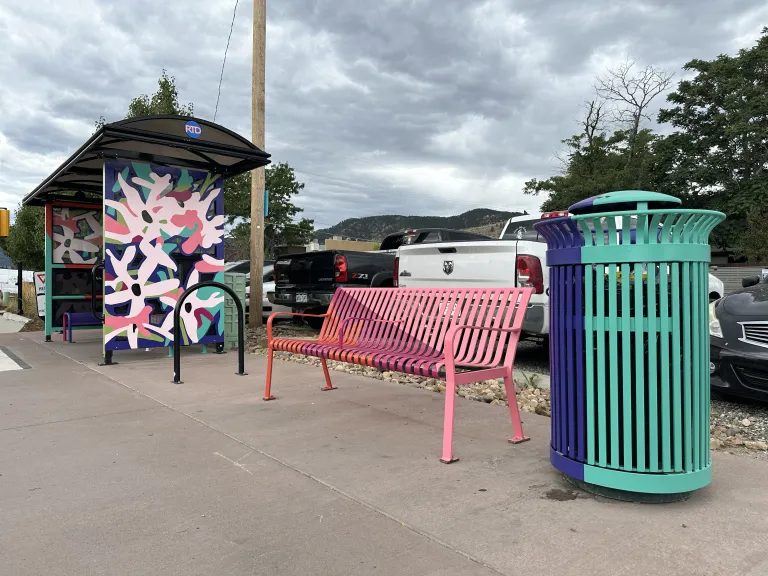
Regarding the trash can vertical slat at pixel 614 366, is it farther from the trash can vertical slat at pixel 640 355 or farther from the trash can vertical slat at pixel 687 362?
the trash can vertical slat at pixel 687 362

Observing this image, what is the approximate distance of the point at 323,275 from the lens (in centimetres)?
1042

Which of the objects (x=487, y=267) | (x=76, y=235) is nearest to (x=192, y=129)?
(x=487, y=267)

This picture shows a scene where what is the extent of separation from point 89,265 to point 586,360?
10.1m

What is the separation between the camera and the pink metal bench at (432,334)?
3.94 m

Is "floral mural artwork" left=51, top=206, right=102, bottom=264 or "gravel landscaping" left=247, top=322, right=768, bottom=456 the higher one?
"floral mural artwork" left=51, top=206, right=102, bottom=264

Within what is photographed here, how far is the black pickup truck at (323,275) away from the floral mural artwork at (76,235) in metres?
3.38

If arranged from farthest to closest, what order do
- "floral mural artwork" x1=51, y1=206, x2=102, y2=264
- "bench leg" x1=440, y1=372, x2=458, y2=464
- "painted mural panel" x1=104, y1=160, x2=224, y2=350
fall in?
"floral mural artwork" x1=51, y1=206, x2=102, y2=264 → "painted mural panel" x1=104, y1=160, x2=224, y2=350 → "bench leg" x1=440, y1=372, x2=458, y2=464

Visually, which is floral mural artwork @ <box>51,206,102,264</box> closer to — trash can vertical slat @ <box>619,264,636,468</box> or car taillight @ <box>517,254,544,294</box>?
car taillight @ <box>517,254,544,294</box>

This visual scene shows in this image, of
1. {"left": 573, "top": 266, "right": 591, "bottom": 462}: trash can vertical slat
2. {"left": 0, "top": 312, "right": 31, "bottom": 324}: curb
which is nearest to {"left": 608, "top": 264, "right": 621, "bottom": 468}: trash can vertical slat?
{"left": 573, "top": 266, "right": 591, "bottom": 462}: trash can vertical slat

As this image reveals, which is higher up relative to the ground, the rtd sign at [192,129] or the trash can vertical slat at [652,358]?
the rtd sign at [192,129]

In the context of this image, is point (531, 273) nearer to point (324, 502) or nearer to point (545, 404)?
point (545, 404)

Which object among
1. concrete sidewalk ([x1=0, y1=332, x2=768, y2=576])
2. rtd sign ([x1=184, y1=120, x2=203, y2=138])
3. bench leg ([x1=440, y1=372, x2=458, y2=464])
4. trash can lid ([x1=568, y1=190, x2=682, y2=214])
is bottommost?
concrete sidewalk ([x1=0, y1=332, x2=768, y2=576])

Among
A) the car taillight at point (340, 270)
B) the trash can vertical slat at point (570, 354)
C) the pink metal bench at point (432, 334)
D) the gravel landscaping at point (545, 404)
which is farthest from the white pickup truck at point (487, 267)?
the trash can vertical slat at point (570, 354)

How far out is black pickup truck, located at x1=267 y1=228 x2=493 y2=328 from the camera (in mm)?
10266
